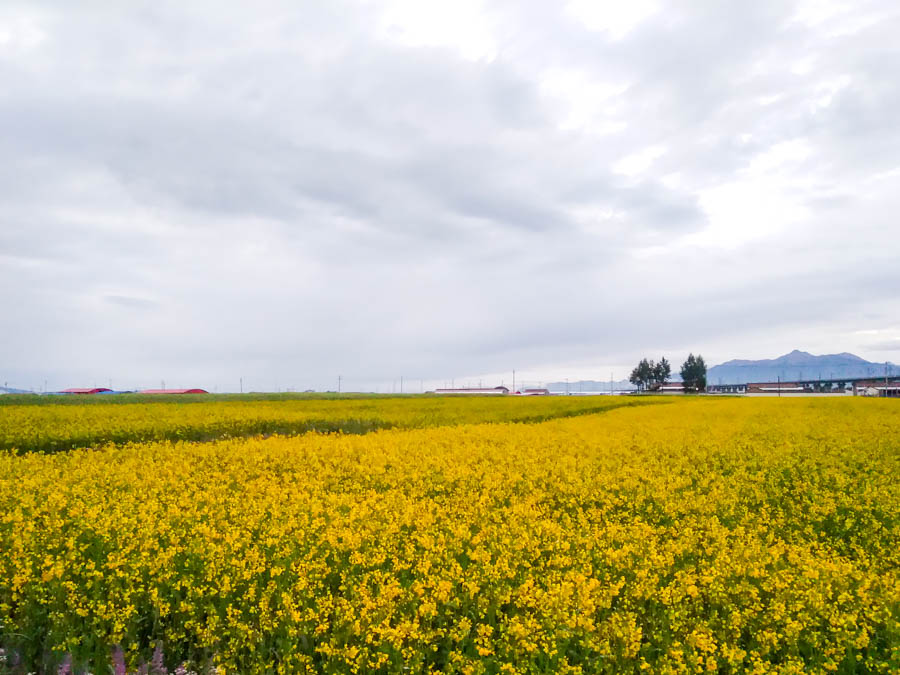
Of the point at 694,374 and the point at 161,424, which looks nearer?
the point at 161,424

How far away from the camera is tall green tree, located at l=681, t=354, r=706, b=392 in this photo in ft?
433

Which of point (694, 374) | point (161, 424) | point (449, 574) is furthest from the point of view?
point (694, 374)

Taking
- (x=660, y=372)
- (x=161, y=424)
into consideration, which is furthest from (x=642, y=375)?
(x=161, y=424)

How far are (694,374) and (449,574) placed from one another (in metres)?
142

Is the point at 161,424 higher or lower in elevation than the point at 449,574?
higher

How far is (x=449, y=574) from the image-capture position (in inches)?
179

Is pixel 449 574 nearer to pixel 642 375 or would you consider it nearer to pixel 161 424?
pixel 161 424

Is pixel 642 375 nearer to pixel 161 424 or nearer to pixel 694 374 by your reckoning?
pixel 694 374

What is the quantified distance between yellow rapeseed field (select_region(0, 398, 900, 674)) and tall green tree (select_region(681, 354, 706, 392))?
437 feet

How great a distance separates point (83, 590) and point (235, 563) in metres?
1.59

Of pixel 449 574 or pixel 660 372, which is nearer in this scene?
pixel 449 574

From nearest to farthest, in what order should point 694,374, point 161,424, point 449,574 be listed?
point 449,574
point 161,424
point 694,374

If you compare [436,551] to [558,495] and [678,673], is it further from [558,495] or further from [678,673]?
[558,495]

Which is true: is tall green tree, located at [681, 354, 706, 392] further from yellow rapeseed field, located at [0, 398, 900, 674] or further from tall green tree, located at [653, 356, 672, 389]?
yellow rapeseed field, located at [0, 398, 900, 674]
